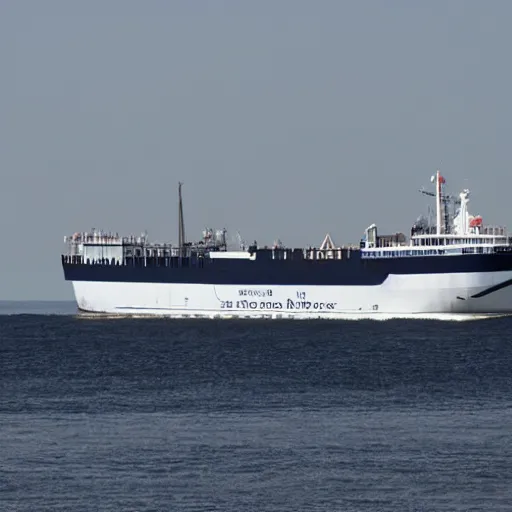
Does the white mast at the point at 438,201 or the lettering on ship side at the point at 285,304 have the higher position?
the white mast at the point at 438,201

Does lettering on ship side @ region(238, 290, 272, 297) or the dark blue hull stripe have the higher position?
the dark blue hull stripe

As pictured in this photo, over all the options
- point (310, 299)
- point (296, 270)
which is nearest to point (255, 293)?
point (296, 270)

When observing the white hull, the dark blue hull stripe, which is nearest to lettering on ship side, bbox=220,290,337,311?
the white hull

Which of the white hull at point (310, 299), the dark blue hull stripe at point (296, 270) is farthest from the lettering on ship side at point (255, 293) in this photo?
the dark blue hull stripe at point (296, 270)

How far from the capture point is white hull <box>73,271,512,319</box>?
103 meters

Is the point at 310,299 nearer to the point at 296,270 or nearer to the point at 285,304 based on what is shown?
the point at 285,304

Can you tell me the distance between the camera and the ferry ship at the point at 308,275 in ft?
339

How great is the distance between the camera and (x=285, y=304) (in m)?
112

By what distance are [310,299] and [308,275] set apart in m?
1.98

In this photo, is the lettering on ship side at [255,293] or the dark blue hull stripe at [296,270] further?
the lettering on ship side at [255,293]

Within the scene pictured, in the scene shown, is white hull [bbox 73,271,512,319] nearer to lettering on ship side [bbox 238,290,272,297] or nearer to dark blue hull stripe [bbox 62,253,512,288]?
lettering on ship side [bbox 238,290,272,297]

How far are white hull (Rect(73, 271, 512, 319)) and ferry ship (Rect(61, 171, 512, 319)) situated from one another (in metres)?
0.08

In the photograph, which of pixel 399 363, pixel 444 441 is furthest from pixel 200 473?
pixel 399 363

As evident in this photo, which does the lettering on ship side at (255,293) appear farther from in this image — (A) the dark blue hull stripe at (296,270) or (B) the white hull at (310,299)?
(A) the dark blue hull stripe at (296,270)
